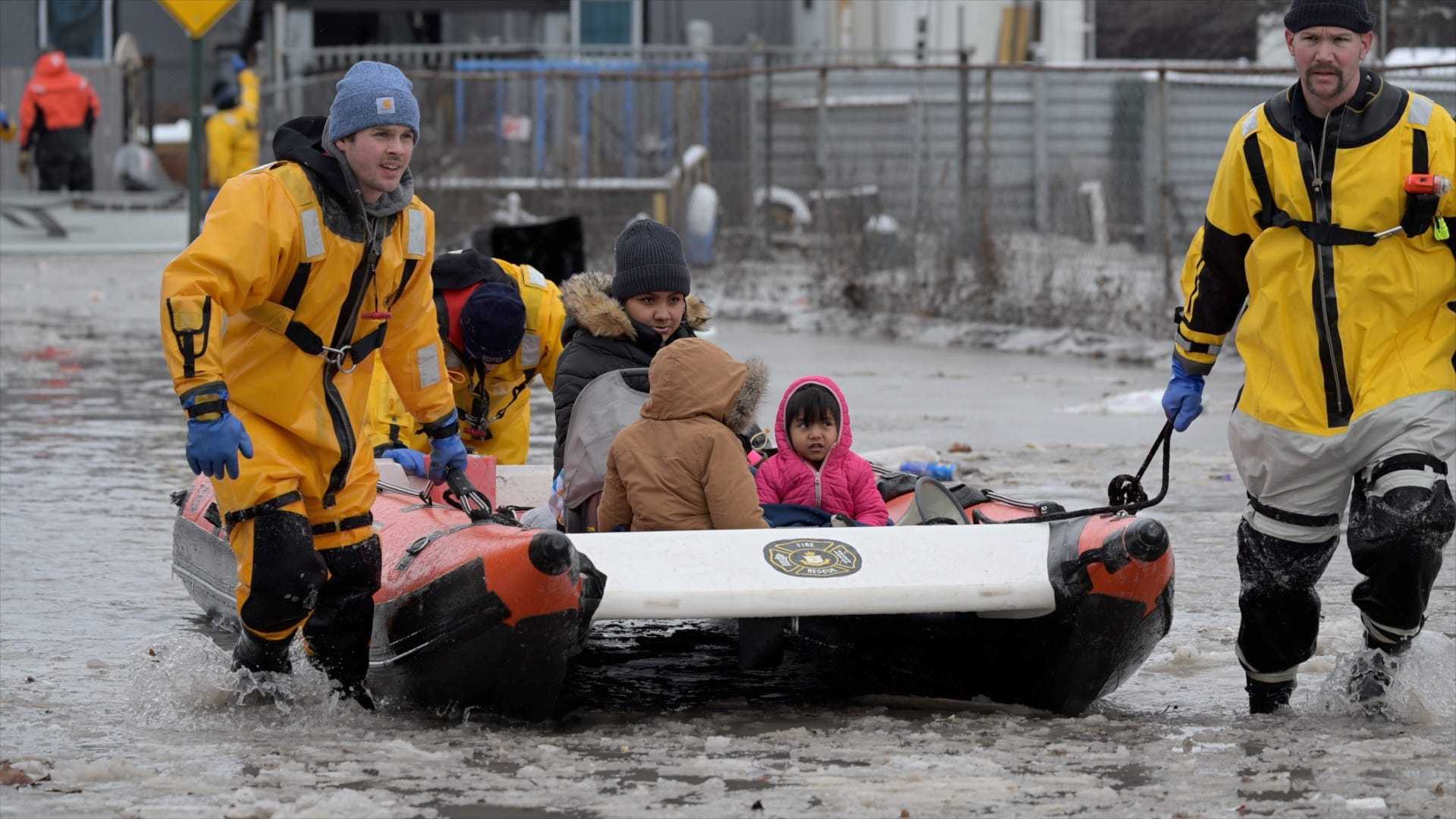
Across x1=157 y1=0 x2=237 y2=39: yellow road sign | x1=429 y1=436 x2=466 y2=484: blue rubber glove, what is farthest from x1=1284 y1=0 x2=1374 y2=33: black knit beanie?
x1=157 y1=0 x2=237 y2=39: yellow road sign

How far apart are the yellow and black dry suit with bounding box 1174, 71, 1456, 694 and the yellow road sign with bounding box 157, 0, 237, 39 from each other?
886cm

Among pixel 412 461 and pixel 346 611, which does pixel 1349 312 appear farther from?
pixel 412 461

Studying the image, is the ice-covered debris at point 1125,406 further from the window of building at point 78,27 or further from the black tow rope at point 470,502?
the window of building at point 78,27

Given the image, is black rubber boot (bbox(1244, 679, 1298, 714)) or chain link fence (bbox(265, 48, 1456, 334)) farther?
chain link fence (bbox(265, 48, 1456, 334))

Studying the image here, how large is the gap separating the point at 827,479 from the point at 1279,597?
4.33 feet

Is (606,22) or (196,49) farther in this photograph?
(606,22)

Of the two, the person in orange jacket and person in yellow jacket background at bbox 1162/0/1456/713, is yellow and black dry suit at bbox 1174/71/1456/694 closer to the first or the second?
person in yellow jacket background at bbox 1162/0/1456/713

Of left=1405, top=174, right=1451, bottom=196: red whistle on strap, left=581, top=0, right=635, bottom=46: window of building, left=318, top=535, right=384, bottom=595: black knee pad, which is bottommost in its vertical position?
left=318, top=535, right=384, bottom=595: black knee pad

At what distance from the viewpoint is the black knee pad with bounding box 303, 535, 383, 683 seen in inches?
220

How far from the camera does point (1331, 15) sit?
539 centimetres

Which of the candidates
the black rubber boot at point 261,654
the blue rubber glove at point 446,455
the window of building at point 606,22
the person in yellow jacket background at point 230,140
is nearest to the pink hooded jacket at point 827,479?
the blue rubber glove at point 446,455

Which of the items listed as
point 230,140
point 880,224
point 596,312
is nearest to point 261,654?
point 596,312

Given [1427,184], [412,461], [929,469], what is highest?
[1427,184]

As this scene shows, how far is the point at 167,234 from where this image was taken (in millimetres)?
23969
